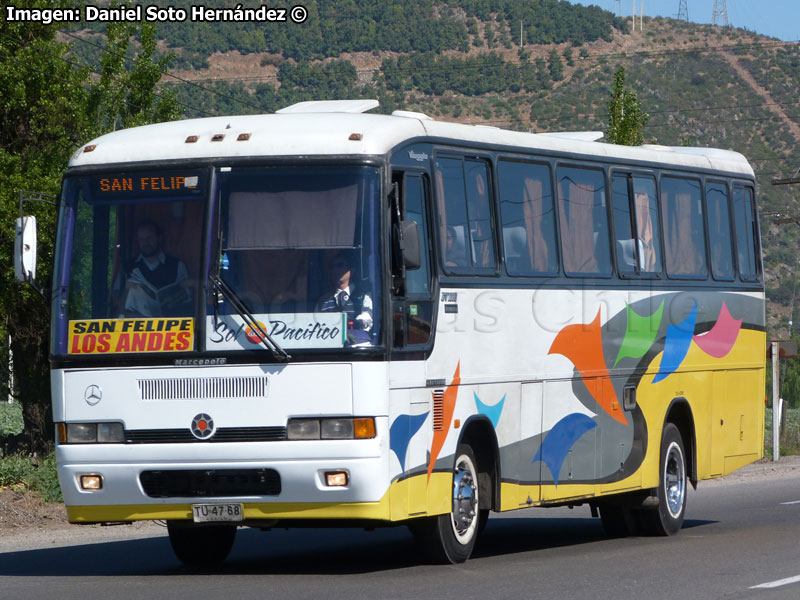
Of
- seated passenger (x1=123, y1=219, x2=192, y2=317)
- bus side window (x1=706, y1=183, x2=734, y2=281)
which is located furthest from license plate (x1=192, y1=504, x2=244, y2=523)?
bus side window (x1=706, y1=183, x2=734, y2=281)

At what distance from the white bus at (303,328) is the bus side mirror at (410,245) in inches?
1.0

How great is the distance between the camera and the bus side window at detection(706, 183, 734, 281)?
16406 mm

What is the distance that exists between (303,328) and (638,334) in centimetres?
505

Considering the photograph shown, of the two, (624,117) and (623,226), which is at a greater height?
(624,117)

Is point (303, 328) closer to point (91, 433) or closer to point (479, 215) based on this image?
point (91, 433)

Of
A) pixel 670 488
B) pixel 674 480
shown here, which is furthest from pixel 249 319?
pixel 674 480

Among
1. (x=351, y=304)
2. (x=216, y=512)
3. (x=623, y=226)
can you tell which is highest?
(x=623, y=226)

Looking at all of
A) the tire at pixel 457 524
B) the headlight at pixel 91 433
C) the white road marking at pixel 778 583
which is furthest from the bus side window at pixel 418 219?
the white road marking at pixel 778 583

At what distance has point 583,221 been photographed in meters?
13.9

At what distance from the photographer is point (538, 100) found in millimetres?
112062

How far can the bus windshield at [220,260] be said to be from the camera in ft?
34.8

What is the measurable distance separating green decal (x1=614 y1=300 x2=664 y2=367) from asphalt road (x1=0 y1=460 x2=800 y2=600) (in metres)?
1.78

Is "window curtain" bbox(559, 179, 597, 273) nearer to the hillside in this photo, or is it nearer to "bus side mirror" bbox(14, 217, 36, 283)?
"bus side mirror" bbox(14, 217, 36, 283)

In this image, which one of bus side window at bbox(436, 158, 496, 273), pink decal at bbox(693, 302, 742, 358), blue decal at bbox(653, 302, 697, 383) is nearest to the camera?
bus side window at bbox(436, 158, 496, 273)
